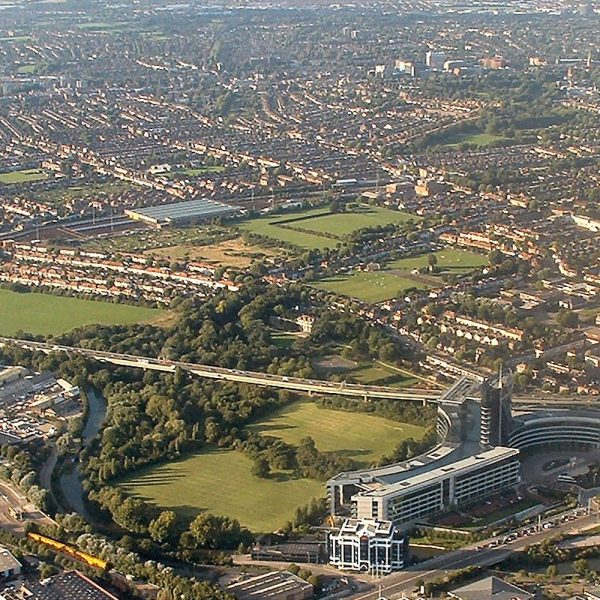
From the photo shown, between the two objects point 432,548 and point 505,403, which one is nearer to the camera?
point 432,548

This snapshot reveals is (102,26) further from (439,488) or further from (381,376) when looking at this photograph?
(439,488)

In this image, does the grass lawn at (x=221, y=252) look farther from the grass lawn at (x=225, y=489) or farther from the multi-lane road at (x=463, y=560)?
the multi-lane road at (x=463, y=560)

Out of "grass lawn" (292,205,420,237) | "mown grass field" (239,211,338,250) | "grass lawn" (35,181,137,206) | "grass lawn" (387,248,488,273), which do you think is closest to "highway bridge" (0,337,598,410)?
"grass lawn" (387,248,488,273)

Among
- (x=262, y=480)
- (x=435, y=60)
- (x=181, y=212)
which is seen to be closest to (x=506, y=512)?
(x=262, y=480)

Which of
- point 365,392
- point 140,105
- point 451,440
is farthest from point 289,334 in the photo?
point 140,105

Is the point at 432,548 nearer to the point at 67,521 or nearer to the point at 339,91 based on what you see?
the point at 67,521

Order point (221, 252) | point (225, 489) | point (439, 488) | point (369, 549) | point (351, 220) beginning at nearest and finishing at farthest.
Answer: point (369, 549)
point (439, 488)
point (225, 489)
point (221, 252)
point (351, 220)

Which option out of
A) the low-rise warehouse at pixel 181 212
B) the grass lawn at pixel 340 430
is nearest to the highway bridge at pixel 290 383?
the grass lawn at pixel 340 430
